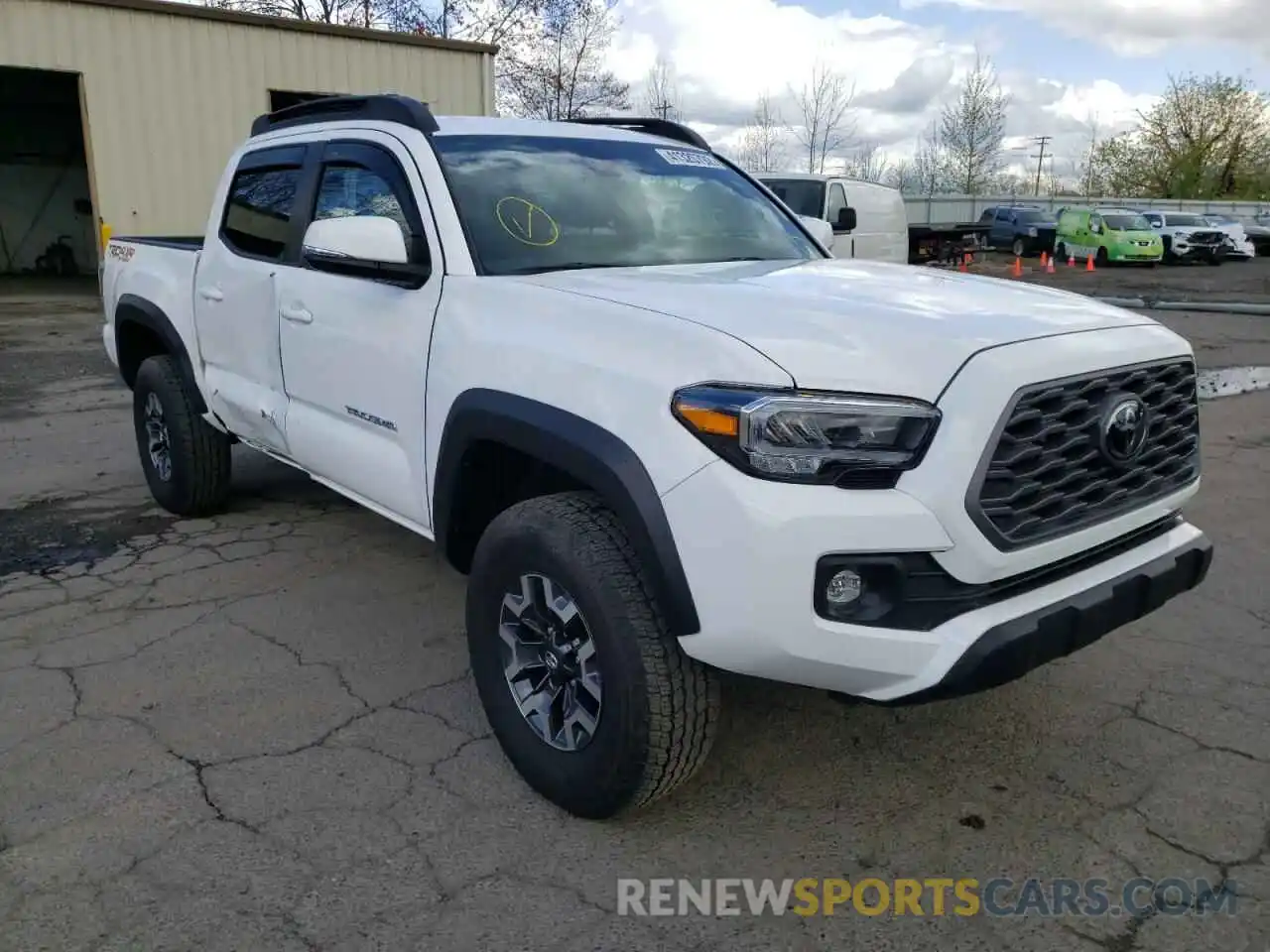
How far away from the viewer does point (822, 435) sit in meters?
2.27

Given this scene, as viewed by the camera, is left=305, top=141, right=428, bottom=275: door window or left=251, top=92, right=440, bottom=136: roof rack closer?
left=305, top=141, right=428, bottom=275: door window

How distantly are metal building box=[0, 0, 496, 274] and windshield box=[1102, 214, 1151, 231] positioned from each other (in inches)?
683

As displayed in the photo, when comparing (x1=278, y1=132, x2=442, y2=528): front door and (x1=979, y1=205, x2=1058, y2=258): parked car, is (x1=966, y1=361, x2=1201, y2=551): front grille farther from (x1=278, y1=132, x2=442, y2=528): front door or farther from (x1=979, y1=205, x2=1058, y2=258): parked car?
(x1=979, y1=205, x2=1058, y2=258): parked car

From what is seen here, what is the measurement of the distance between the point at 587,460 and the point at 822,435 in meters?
0.60

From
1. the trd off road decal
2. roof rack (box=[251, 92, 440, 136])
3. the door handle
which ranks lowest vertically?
the trd off road decal

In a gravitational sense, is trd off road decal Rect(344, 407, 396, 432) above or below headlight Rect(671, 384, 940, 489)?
below

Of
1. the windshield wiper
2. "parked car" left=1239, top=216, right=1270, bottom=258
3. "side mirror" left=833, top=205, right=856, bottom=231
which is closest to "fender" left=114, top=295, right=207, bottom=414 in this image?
the windshield wiper

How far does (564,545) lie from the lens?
8.47 ft

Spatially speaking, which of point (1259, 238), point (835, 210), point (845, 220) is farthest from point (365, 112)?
point (1259, 238)

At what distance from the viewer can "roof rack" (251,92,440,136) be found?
143 inches

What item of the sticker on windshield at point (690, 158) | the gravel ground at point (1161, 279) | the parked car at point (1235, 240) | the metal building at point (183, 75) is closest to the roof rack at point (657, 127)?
the sticker on windshield at point (690, 158)

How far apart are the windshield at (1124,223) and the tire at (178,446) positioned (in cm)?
2694

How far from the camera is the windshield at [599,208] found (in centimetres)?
337

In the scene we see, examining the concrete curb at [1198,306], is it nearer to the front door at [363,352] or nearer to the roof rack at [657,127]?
the roof rack at [657,127]
